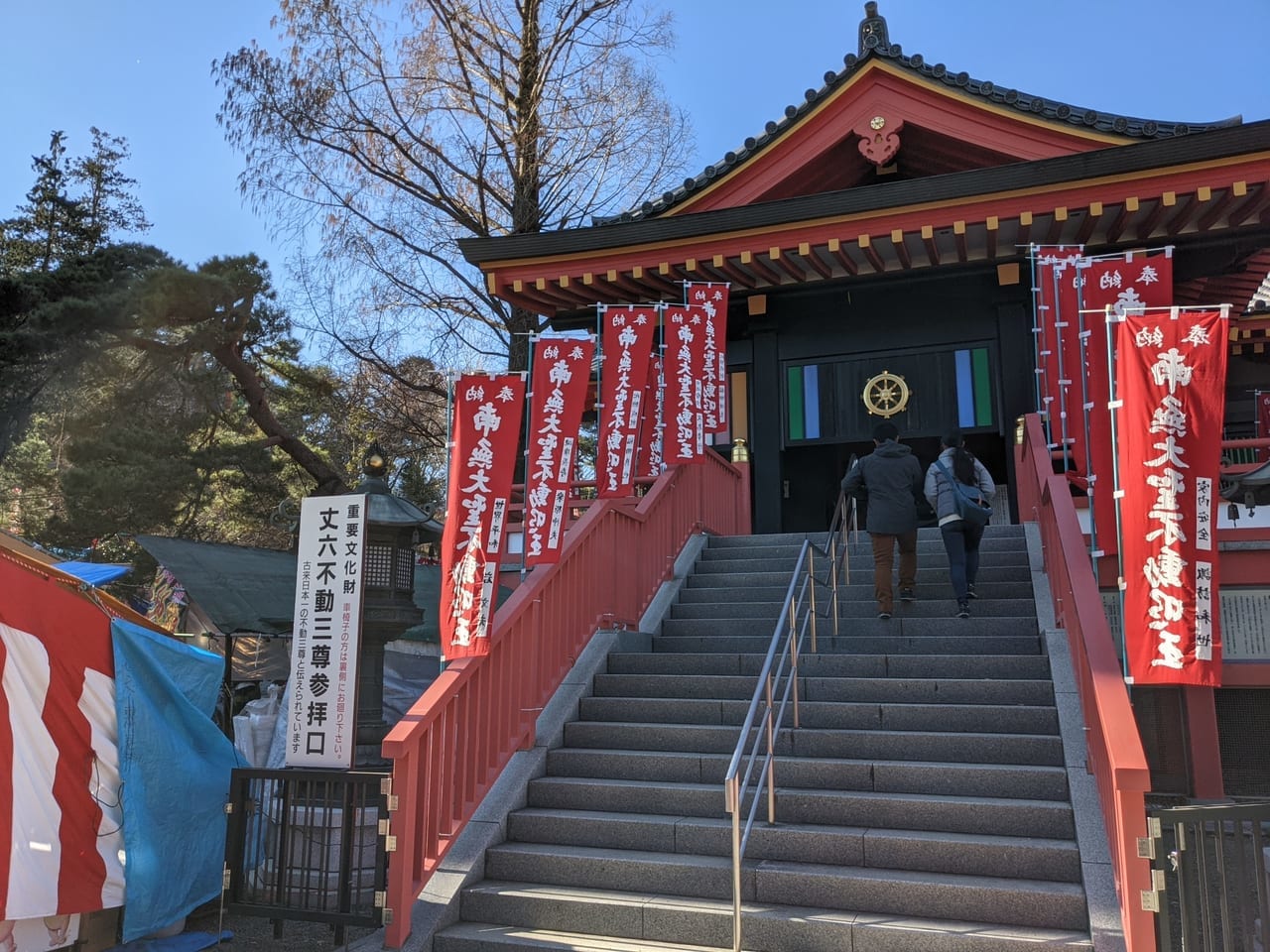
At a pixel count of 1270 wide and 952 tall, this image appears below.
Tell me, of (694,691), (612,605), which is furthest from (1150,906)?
(612,605)

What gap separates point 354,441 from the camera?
2127 centimetres

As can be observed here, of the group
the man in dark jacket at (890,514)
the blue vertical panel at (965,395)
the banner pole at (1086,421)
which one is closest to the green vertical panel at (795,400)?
the blue vertical panel at (965,395)

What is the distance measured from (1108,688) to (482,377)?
15.0ft

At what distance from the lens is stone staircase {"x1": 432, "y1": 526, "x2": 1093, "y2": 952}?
16.2 feet

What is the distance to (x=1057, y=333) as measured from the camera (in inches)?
352

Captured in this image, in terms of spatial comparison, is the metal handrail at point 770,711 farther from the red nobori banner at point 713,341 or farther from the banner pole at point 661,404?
the banner pole at point 661,404

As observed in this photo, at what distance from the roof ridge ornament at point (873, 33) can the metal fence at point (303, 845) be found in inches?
421

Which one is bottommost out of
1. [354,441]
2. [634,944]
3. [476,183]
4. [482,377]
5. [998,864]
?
[634,944]

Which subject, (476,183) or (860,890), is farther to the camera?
(476,183)

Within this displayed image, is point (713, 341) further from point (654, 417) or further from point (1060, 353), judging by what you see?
point (1060, 353)

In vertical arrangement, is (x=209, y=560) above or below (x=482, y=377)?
below

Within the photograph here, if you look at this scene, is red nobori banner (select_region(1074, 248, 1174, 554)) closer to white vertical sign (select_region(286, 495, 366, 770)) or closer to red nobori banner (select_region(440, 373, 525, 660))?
red nobori banner (select_region(440, 373, 525, 660))

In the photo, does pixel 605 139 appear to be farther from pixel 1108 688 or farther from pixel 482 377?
pixel 1108 688

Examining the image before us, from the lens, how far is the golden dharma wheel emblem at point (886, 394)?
1218 centimetres
